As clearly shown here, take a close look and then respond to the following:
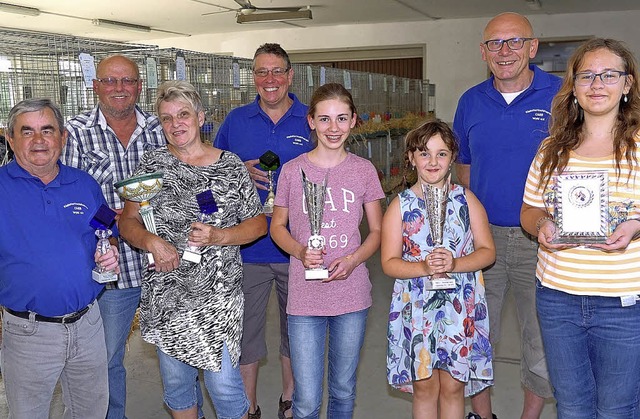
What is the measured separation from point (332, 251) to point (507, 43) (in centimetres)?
116

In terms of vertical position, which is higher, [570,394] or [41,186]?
[41,186]

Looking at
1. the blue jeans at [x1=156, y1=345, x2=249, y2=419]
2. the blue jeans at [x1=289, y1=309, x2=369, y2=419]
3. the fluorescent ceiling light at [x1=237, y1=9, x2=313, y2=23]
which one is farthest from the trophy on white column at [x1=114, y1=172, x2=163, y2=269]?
the fluorescent ceiling light at [x1=237, y1=9, x2=313, y2=23]

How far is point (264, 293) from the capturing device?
302 cm

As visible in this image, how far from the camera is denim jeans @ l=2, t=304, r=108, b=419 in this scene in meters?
2.13

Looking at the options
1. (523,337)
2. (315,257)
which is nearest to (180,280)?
(315,257)

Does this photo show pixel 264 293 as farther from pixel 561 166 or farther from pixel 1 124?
pixel 1 124

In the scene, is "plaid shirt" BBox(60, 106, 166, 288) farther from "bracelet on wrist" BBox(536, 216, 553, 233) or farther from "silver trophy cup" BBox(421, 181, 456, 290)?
"bracelet on wrist" BBox(536, 216, 553, 233)

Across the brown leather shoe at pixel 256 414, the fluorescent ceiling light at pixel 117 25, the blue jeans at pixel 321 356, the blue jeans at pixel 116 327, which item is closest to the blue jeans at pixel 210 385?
the blue jeans at pixel 321 356

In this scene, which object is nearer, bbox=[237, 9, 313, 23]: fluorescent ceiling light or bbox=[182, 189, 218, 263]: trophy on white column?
bbox=[182, 189, 218, 263]: trophy on white column

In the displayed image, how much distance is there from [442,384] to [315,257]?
0.71 metres

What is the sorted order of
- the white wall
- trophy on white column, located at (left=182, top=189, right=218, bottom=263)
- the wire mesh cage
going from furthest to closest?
the white wall, the wire mesh cage, trophy on white column, located at (left=182, top=189, right=218, bottom=263)

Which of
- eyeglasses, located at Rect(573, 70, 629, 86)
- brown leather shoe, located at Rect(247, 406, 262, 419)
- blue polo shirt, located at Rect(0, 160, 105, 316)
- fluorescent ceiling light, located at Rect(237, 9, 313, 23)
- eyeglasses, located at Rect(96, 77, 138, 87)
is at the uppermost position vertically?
fluorescent ceiling light, located at Rect(237, 9, 313, 23)

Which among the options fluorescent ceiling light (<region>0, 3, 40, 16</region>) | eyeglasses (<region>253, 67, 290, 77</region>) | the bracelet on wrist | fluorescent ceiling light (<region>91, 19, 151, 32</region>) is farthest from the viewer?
fluorescent ceiling light (<region>91, 19, 151, 32</region>)

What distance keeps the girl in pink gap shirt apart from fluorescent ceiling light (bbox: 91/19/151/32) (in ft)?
41.3
